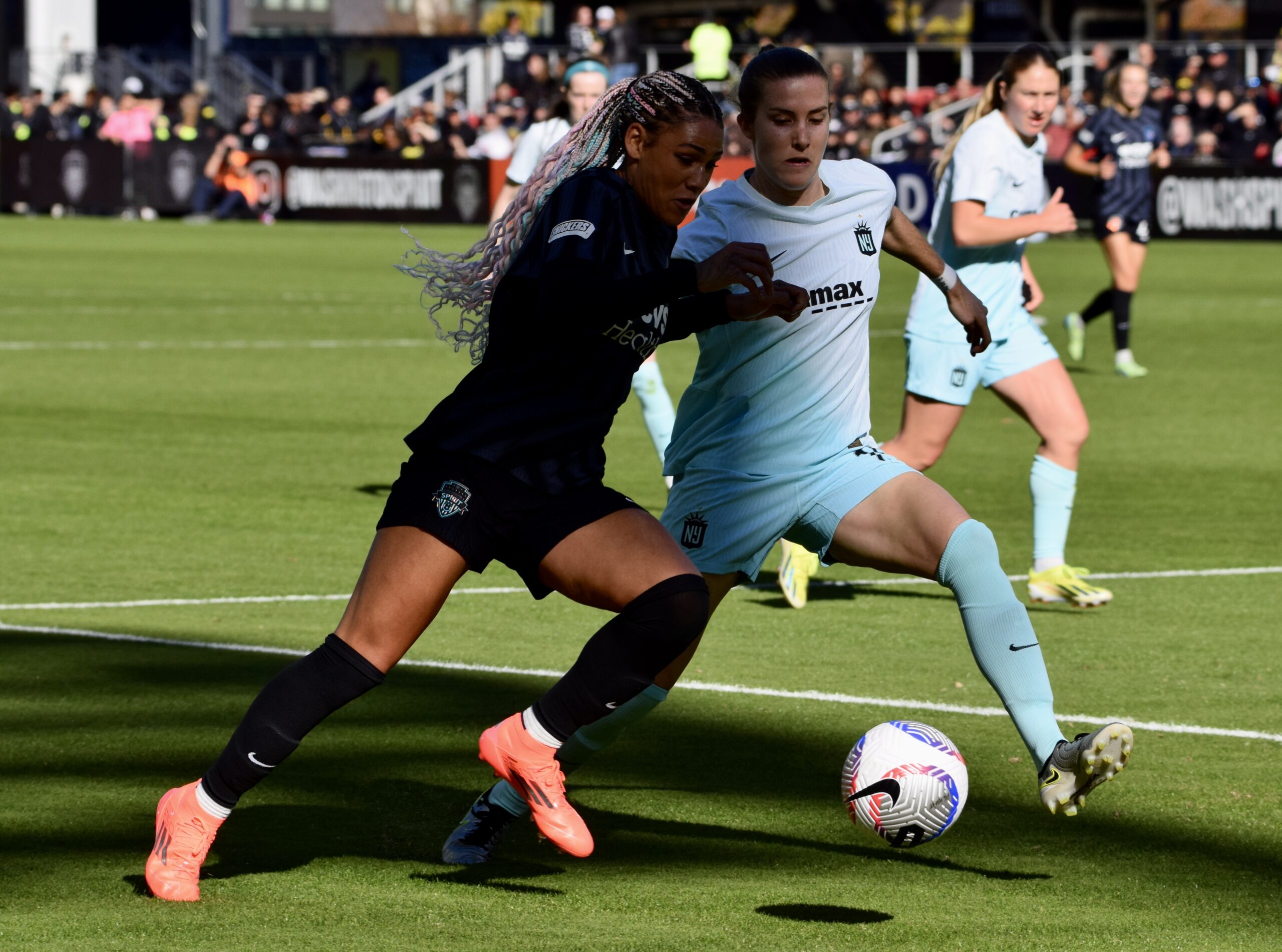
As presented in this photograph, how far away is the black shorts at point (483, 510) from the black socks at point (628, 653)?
0.75 feet

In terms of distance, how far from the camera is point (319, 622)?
26.3ft

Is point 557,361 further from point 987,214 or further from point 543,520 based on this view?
point 987,214

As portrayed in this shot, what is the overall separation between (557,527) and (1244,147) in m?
31.3

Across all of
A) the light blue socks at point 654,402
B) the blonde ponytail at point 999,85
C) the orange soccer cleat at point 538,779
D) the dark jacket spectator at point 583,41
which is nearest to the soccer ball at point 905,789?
the orange soccer cleat at point 538,779

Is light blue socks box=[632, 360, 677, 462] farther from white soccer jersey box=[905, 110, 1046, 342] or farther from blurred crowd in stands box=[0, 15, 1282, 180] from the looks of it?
blurred crowd in stands box=[0, 15, 1282, 180]

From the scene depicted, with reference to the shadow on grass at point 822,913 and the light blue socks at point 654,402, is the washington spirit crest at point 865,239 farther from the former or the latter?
the light blue socks at point 654,402

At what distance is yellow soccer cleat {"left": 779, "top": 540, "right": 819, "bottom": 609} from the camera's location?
844cm

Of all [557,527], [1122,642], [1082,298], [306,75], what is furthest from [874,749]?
[306,75]

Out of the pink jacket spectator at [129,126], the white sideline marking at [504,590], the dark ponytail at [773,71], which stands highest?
the pink jacket spectator at [129,126]

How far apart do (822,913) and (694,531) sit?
1178 mm

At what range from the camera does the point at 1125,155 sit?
1784 cm

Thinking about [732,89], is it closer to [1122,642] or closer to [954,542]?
[954,542]

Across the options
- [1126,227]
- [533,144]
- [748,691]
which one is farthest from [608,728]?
[1126,227]

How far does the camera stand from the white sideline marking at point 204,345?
18366 mm
